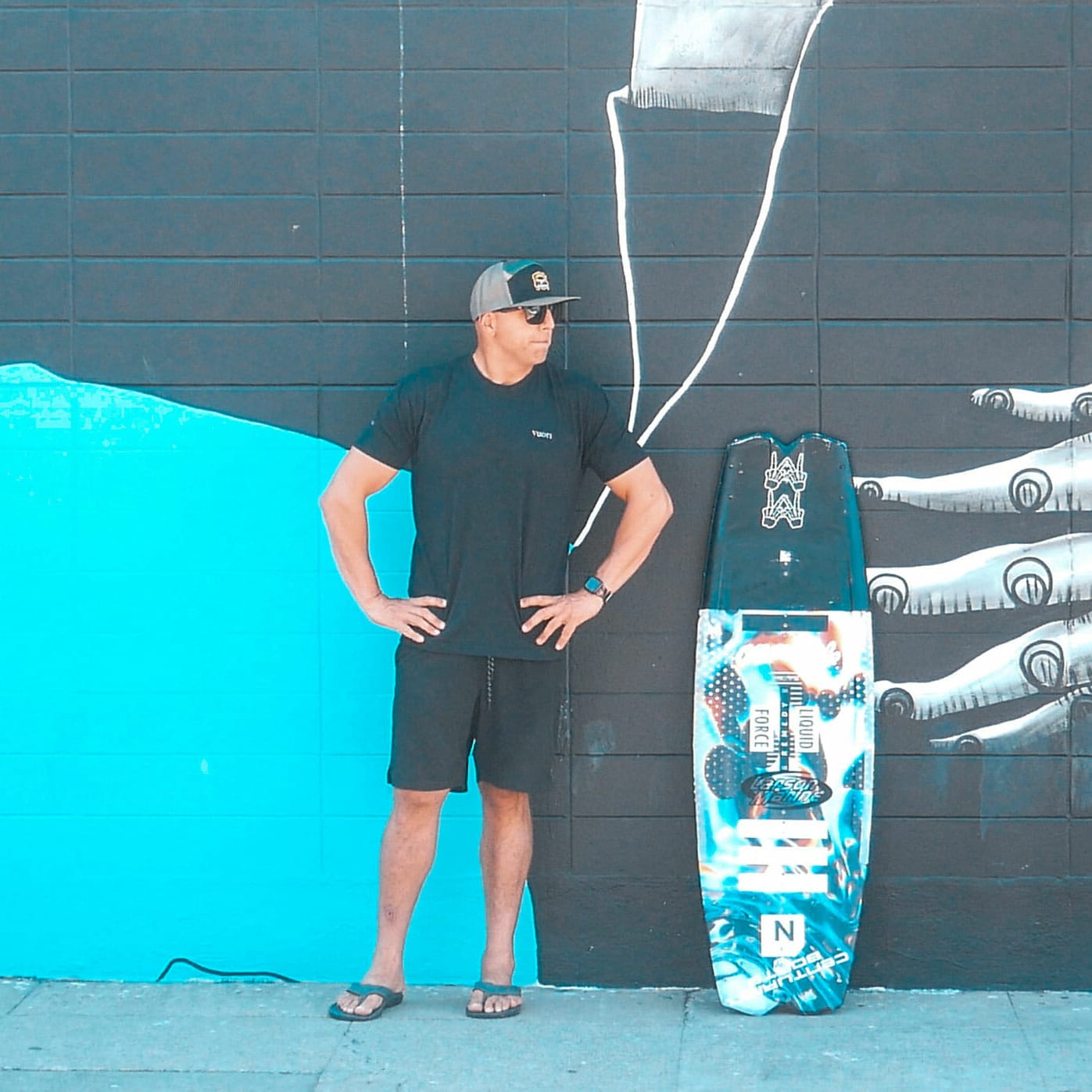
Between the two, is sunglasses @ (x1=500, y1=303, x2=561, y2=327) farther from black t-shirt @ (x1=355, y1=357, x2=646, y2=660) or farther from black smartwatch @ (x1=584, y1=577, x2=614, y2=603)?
black smartwatch @ (x1=584, y1=577, x2=614, y2=603)

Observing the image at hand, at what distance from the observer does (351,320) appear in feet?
14.1

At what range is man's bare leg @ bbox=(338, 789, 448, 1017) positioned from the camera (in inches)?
159

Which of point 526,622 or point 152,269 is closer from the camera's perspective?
point 526,622

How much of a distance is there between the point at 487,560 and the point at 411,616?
236 mm

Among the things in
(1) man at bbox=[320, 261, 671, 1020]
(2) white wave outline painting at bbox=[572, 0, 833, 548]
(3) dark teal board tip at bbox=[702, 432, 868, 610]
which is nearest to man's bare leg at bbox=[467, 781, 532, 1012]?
(1) man at bbox=[320, 261, 671, 1020]

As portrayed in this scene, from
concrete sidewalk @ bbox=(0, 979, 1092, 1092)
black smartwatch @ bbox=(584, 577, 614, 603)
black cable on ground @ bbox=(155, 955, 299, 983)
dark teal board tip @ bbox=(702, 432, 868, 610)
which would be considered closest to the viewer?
concrete sidewalk @ bbox=(0, 979, 1092, 1092)

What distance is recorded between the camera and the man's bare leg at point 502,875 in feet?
13.4

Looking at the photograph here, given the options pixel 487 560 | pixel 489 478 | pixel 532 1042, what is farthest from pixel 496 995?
pixel 489 478

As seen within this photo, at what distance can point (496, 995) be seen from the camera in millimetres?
4082

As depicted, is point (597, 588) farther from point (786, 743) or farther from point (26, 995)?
point (26, 995)

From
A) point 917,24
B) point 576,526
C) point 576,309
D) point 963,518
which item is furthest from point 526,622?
point 917,24

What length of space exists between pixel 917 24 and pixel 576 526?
5.33ft

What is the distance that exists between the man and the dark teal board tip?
0.22 m

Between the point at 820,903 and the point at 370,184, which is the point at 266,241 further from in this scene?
the point at 820,903
